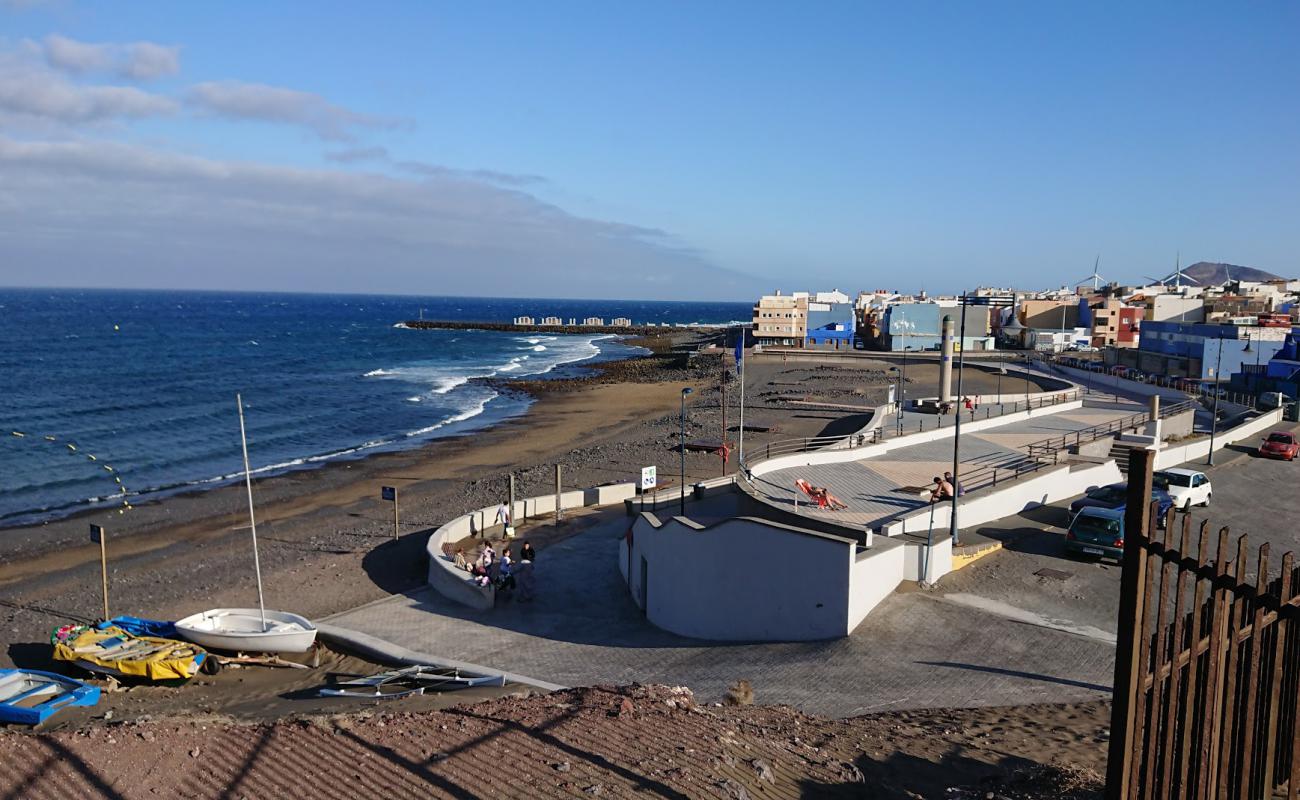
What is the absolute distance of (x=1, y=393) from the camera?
59.5 meters

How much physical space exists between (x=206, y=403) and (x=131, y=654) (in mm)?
45282

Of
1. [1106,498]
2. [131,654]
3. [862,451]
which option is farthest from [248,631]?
[1106,498]

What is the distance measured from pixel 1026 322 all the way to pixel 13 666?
108280 millimetres

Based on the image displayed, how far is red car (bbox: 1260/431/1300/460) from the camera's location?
29.1 metres

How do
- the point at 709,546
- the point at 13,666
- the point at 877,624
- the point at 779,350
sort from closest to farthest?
the point at 877,624
the point at 709,546
the point at 13,666
the point at 779,350

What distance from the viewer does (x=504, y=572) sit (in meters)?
17.7

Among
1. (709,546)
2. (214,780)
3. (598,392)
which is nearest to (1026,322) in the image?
(598,392)

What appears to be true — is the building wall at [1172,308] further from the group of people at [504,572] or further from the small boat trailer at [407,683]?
the small boat trailer at [407,683]

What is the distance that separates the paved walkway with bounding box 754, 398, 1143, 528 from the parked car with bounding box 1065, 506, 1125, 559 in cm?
265

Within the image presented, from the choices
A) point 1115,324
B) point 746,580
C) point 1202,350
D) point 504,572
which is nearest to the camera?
point 746,580

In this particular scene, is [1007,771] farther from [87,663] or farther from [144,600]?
[144,600]

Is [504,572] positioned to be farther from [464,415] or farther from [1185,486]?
[464,415]

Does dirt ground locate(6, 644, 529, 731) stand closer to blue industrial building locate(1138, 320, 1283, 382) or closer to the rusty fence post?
the rusty fence post

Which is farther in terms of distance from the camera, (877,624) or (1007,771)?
(877,624)
